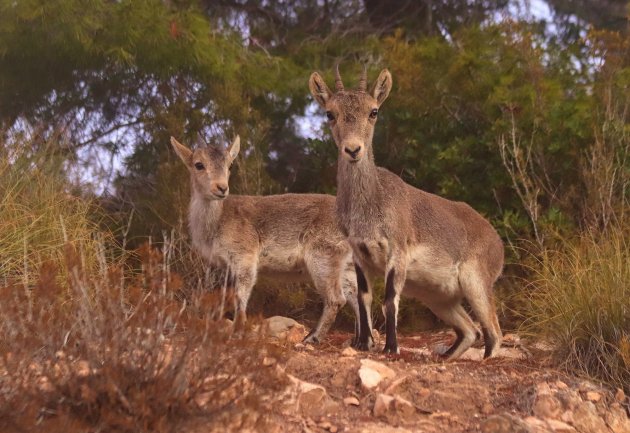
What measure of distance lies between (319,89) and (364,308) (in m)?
2.08

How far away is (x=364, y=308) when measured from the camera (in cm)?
854

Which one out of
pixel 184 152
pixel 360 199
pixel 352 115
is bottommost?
pixel 360 199

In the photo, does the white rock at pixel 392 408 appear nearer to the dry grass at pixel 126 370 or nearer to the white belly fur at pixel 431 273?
the dry grass at pixel 126 370

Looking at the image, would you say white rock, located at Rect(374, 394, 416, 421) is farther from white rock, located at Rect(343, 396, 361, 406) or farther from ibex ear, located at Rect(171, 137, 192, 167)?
ibex ear, located at Rect(171, 137, 192, 167)

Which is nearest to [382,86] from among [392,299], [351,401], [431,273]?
[431,273]

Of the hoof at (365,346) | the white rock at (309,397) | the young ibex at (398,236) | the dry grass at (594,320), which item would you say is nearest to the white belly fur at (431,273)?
the young ibex at (398,236)

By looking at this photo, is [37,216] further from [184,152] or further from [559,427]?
[559,427]

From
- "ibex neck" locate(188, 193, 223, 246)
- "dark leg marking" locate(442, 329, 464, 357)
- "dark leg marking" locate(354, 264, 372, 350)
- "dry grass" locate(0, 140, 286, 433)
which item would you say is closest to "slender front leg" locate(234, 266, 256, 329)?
"ibex neck" locate(188, 193, 223, 246)

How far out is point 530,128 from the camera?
41.8ft

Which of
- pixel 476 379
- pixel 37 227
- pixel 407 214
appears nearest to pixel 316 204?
pixel 407 214

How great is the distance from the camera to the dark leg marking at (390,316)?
26.7ft

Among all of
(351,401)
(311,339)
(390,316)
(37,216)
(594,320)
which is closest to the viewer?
(351,401)

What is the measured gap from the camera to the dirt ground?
6359mm

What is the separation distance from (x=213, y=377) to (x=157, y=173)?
7891 millimetres
